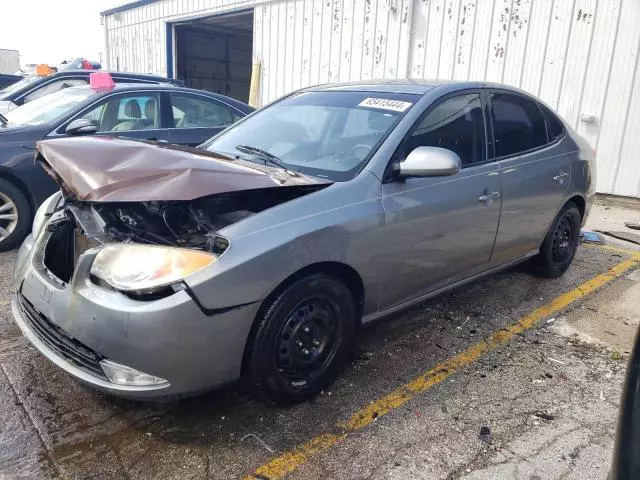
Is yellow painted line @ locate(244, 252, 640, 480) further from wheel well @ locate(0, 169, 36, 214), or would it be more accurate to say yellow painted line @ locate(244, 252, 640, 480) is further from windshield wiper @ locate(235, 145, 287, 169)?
wheel well @ locate(0, 169, 36, 214)

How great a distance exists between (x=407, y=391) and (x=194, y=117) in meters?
4.41

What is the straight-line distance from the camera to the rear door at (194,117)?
19.5ft

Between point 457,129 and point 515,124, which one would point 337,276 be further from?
point 515,124

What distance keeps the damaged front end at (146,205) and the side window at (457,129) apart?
0.87m

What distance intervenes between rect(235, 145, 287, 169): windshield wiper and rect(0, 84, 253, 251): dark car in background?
2.22 metres

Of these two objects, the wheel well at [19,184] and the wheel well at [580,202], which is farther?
the wheel well at [19,184]

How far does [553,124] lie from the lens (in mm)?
4355

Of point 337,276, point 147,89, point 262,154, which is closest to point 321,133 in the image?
point 262,154

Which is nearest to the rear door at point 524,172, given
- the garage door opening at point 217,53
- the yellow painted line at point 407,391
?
the yellow painted line at point 407,391

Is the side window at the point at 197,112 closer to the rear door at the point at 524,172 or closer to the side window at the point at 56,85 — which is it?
the side window at the point at 56,85

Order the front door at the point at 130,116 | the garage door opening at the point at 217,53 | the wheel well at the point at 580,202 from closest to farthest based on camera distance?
the wheel well at the point at 580,202, the front door at the point at 130,116, the garage door opening at the point at 217,53

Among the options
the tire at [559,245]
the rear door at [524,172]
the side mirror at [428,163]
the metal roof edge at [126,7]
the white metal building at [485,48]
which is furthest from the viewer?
the metal roof edge at [126,7]

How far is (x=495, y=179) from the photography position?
3.54m

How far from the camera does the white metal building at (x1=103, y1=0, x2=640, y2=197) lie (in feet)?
25.1
